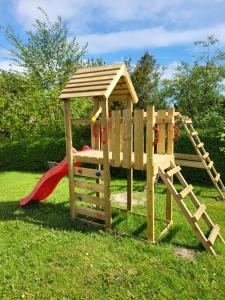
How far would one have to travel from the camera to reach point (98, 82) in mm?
5125

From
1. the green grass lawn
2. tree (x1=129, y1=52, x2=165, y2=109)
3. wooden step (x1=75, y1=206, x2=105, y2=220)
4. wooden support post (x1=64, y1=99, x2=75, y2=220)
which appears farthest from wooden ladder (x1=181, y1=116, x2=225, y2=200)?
tree (x1=129, y1=52, x2=165, y2=109)

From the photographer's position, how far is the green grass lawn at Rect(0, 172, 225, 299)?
3.65 m

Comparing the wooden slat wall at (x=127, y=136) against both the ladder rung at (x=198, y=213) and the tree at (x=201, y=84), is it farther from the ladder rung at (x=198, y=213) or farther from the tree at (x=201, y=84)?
the tree at (x=201, y=84)

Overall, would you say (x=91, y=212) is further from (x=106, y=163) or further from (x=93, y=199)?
(x=106, y=163)

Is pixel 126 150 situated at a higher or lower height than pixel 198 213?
higher

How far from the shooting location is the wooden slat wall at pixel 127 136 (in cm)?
488

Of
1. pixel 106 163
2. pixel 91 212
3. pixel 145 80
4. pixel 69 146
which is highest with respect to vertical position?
pixel 145 80

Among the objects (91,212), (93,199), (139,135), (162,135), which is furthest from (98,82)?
(91,212)

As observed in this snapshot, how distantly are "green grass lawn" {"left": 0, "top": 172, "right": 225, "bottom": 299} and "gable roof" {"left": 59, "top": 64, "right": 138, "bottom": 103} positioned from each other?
2693 mm

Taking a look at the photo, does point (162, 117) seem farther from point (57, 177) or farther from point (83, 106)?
point (83, 106)

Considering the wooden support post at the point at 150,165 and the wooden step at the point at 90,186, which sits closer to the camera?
the wooden support post at the point at 150,165

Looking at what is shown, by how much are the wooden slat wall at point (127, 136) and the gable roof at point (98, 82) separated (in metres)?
0.51

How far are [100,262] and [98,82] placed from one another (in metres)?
3.20

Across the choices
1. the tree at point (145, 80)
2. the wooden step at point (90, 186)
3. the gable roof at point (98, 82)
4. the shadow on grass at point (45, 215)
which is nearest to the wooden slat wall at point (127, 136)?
the gable roof at point (98, 82)
